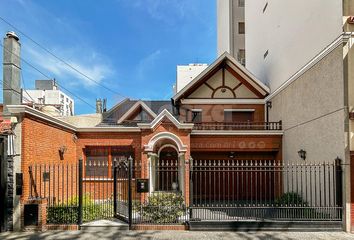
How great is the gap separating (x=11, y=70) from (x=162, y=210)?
8.29 meters

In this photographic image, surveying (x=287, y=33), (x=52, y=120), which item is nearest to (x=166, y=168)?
(x=52, y=120)

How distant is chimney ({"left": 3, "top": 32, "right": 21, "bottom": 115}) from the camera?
10633 mm

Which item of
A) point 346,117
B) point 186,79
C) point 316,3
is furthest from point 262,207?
point 186,79

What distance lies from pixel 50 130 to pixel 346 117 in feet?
34.3

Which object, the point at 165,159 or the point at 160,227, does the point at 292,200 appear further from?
the point at 165,159

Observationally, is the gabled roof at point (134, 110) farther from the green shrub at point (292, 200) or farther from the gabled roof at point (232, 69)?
the green shrub at point (292, 200)

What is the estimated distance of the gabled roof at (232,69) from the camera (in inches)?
620

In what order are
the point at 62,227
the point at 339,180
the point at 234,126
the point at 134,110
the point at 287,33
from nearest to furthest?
the point at 339,180, the point at 62,227, the point at 287,33, the point at 234,126, the point at 134,110

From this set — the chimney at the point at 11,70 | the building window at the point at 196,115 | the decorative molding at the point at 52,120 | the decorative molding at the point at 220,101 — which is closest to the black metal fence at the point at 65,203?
the decorative molding at the point at 52,120

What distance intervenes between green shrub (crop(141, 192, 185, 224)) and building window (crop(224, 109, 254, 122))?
8.19 meters

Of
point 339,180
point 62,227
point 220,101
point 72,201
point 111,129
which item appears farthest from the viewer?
point 220,101

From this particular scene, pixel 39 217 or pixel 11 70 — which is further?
pixel 11 70

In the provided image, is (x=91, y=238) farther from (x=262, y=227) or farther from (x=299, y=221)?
(x=299, y=221)

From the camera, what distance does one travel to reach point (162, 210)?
8984 mm
